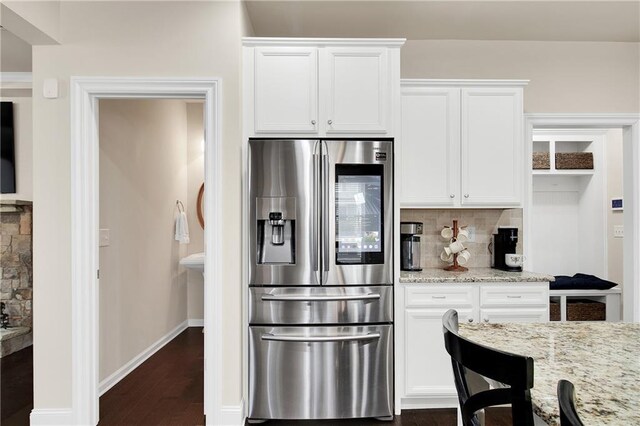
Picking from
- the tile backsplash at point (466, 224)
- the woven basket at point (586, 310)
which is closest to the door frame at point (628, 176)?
the tile backsplash at point (466, 224)

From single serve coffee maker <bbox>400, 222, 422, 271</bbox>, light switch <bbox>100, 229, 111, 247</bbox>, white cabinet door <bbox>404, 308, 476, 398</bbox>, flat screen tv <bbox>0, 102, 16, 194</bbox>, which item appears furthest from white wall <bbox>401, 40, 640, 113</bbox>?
flat screen tv <bbox>0, 102, 16, 194</bbox>

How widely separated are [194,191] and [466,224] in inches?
128

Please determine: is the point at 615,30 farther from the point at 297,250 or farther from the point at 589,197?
the point at 297,250

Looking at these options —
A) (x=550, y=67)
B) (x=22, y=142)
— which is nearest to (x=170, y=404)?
(x=22, y=142)

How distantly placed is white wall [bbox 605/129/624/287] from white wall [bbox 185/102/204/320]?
16.4 ft

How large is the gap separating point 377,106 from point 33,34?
2.13 meters

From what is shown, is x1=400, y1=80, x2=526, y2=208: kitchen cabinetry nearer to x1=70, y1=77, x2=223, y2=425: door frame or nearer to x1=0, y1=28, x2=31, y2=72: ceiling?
x1=70, y1=77, x2=223, y2=425: door frame

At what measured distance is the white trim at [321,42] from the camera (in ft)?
8.43

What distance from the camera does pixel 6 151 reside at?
3.98m

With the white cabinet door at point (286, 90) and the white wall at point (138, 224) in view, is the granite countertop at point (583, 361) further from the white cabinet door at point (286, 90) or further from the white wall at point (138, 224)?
the white wall at point (138, 224)

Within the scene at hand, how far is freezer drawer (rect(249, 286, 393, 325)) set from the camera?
2500 mm

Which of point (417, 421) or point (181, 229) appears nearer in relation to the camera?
point (417, 421)

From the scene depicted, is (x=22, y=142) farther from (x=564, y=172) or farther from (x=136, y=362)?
(x=564, y=172)

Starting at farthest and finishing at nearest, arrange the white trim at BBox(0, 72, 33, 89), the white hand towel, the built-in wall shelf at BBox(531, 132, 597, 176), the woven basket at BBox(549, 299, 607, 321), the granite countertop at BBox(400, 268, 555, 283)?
the built-in wall shelf at BBox(531, 132, 597, 176) → the white hand towel → the woven basket at BBox(549, 299, 607, 321) → the white trim at BBox(0, 72, 33, 89) → the granite countertop at BBox(400, 268, 555, 283)
